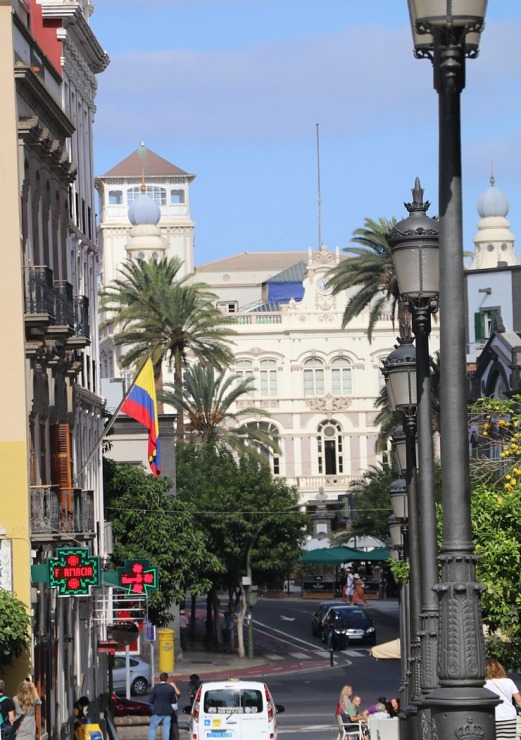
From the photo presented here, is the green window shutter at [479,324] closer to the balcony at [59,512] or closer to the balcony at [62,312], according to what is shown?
the balcony at [59,512]

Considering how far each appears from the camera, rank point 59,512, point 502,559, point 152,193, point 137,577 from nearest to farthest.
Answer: point 502,559 → point 59,512 → point 137,577 → point 152,193

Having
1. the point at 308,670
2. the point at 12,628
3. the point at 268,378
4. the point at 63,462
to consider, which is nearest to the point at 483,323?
the point at 308,670

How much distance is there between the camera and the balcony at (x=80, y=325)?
Answer: 32.1 m

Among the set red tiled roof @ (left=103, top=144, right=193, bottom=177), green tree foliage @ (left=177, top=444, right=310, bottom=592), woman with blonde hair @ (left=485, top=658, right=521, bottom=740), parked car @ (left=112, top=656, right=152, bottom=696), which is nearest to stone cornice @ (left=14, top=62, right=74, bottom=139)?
woman with blonde hair @ (left=485, top=658, right=521, bottom=740)

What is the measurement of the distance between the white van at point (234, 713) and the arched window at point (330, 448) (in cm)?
10224

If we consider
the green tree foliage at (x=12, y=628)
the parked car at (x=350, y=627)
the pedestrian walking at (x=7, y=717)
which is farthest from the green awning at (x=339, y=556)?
the pedestrian walking at (x=7, y=717)

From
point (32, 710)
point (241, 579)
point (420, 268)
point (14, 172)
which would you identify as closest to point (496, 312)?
point (241, 579)

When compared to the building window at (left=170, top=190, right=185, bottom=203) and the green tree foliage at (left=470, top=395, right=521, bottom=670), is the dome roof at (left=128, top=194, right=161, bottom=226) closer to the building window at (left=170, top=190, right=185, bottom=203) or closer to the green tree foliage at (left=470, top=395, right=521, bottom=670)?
the building window at (left=170, top=190, right=185, bottom=203)

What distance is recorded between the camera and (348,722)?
1234 inches

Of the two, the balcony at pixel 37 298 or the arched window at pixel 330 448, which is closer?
the balcony at pixel 37 298

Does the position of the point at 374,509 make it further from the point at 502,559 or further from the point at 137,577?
the point at 502,559

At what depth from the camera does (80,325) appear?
33.6 meters

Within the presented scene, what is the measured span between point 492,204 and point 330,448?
132ft

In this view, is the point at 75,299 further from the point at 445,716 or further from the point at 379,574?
the point at 379,574
